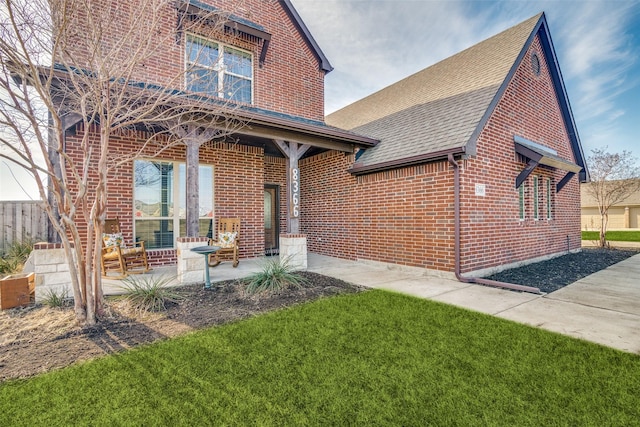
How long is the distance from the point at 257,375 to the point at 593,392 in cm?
264

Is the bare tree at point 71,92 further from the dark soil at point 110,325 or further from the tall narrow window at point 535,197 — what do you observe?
the tall narrow window at point 535,197

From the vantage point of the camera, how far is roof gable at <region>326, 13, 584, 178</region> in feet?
21.6

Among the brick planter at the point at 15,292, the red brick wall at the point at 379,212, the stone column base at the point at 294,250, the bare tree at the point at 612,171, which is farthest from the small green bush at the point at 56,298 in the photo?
the bare tree at the point at 612,171

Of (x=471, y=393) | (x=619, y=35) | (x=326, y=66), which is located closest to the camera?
(x=471, y=393)

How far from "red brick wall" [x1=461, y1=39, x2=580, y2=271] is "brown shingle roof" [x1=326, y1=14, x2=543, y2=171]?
501 millimetres

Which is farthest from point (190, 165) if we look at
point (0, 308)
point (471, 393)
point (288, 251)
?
point (471, 393)

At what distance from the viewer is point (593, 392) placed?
2283mm

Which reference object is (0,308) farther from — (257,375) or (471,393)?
(471,393)

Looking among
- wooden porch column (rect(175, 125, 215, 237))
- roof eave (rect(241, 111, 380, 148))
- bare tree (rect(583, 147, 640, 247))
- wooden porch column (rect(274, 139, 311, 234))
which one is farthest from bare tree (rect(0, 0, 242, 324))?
bare tree (rect(583, 147, 640, 247))

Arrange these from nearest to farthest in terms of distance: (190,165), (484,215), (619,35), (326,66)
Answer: (190,165)
(484,215)
(326,66)
(619,35)

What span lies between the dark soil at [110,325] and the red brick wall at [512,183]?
11.1 ft

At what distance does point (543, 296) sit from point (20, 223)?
12.2m

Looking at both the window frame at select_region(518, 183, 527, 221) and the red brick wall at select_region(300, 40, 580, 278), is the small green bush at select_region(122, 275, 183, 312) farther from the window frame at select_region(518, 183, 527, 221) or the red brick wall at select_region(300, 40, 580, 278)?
the window frame at select_region(518, 183, 527, 221)

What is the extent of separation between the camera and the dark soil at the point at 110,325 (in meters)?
2.87
